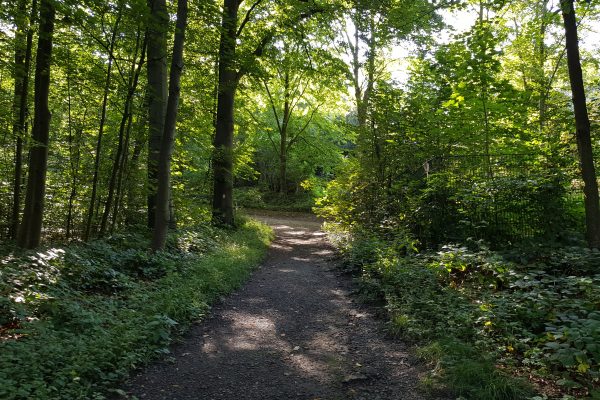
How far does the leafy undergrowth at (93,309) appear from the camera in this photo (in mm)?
3600

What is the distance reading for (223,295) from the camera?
7379 millimetres

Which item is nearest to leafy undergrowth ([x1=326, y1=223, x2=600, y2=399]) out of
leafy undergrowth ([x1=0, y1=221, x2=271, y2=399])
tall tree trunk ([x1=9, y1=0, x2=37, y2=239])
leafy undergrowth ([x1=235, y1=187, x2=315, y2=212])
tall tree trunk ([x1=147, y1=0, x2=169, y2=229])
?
leafy undergrowth ([x1=0, y1=221, x2=271, y2=399])

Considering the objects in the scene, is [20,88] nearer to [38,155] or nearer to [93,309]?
[38,155]

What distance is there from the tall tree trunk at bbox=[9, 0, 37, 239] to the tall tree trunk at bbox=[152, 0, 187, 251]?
2415 mm

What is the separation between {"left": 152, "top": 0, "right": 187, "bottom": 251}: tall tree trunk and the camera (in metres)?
8.09

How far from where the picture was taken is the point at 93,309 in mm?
5203

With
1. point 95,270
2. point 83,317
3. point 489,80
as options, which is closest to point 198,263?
point 95,270

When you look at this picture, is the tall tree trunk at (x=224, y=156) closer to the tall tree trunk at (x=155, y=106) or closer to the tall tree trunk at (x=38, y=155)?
the tall tree trunk at (x=155, y=106)

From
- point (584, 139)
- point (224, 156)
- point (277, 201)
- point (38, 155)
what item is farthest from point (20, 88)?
point (277, 201)

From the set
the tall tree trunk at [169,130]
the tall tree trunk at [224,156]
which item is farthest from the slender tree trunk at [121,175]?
the tall tree trunk at [224,156]

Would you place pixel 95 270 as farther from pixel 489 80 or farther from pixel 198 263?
pixel 489 80

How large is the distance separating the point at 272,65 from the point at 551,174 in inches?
403

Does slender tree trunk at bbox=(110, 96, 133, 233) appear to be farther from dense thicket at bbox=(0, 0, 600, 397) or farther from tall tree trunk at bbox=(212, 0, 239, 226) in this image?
tall tree trunk at bbox=(212, 0, 239, 226)

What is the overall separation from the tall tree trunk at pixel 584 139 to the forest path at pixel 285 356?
3.91 meters
